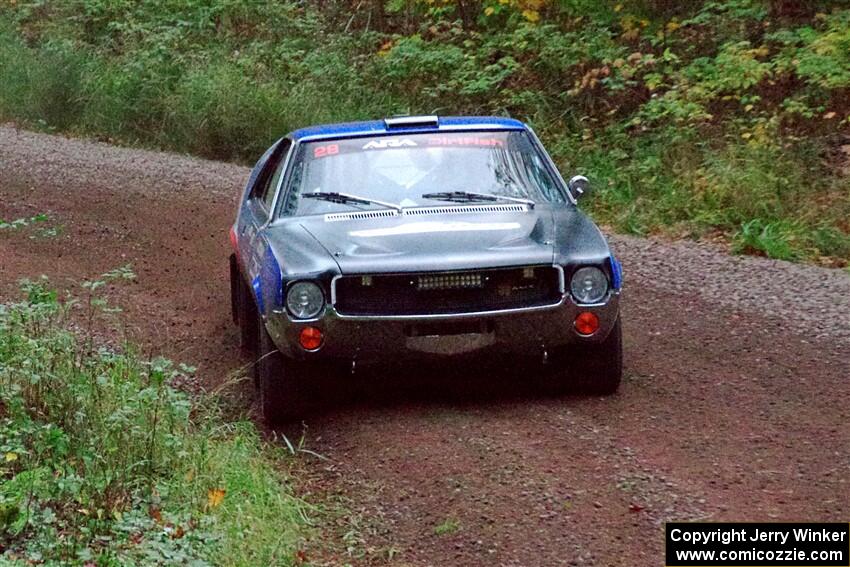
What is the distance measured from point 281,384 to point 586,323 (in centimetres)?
158

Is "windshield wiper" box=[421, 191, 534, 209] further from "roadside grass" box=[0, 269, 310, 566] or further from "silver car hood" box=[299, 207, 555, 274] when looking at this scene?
"roadside grass" box=[0, 269, 310, 566]

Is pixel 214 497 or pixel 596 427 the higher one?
pixel 214 497

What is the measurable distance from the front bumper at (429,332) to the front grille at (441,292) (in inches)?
1.9

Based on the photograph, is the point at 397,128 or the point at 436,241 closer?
the point at 436,241

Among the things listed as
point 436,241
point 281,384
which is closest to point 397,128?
point 436,241

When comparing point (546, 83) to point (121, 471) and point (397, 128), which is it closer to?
point (397, 128)

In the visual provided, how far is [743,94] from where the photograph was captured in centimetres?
1452

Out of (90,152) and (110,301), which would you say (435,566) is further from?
(90,152)

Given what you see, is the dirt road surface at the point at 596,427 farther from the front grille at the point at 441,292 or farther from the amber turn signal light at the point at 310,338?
the front grille at the point at 441,292

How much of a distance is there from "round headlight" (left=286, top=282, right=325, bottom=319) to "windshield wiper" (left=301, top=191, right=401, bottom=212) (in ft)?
3.12

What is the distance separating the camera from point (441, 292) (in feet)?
21.3

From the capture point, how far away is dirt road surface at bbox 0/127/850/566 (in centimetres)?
A: 536

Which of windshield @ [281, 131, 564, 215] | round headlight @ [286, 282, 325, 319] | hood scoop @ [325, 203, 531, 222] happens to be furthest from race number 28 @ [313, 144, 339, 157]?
round headlight @ [286, 282, 325, 319]

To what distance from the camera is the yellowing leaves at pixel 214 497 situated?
17.5ft
